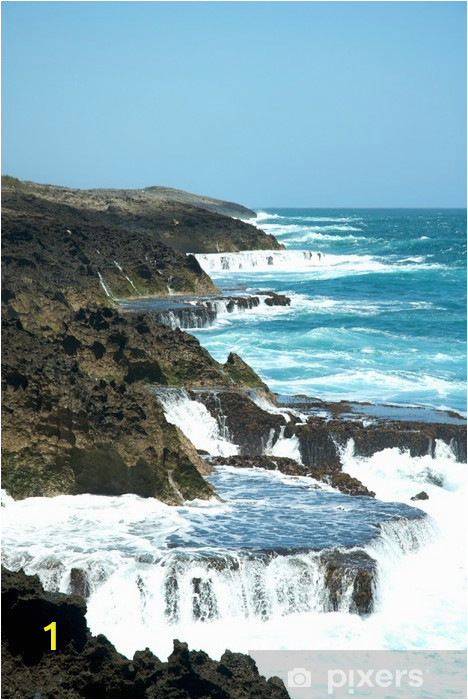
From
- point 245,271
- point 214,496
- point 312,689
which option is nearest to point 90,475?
point 214,496

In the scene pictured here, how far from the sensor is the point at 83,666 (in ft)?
24.2

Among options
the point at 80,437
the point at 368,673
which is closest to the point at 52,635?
the point at 368,673

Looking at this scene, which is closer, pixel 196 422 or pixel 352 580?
pixel 352 580

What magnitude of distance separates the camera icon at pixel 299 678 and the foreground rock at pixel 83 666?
2.11 metres

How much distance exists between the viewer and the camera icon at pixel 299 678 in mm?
9648

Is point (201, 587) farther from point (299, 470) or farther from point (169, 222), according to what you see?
point (169, 222)

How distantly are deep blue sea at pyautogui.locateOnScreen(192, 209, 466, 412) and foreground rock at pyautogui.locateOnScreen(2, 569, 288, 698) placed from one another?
1615cm

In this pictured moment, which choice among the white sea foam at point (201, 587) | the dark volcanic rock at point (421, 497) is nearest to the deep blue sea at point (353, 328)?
the dark volcanic rock at point (421, 497)

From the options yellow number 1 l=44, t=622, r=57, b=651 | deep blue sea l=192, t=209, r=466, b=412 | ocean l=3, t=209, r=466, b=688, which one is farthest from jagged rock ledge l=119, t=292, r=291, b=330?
yellow number 1 l=44, t=622, r=57, b=651

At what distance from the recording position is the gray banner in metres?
9.60

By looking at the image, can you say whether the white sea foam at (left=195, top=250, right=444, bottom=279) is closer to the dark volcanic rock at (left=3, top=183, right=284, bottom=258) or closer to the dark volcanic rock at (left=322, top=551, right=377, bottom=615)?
the dark volcanic rock at (left=3, top=183, right=284, bottom=258)

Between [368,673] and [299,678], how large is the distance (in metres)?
0.72

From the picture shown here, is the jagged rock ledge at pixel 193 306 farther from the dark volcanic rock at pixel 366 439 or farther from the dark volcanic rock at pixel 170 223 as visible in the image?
the dark volcanic rock at pixel 170 223

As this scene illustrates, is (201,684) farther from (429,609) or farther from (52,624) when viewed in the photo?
(429,609)
